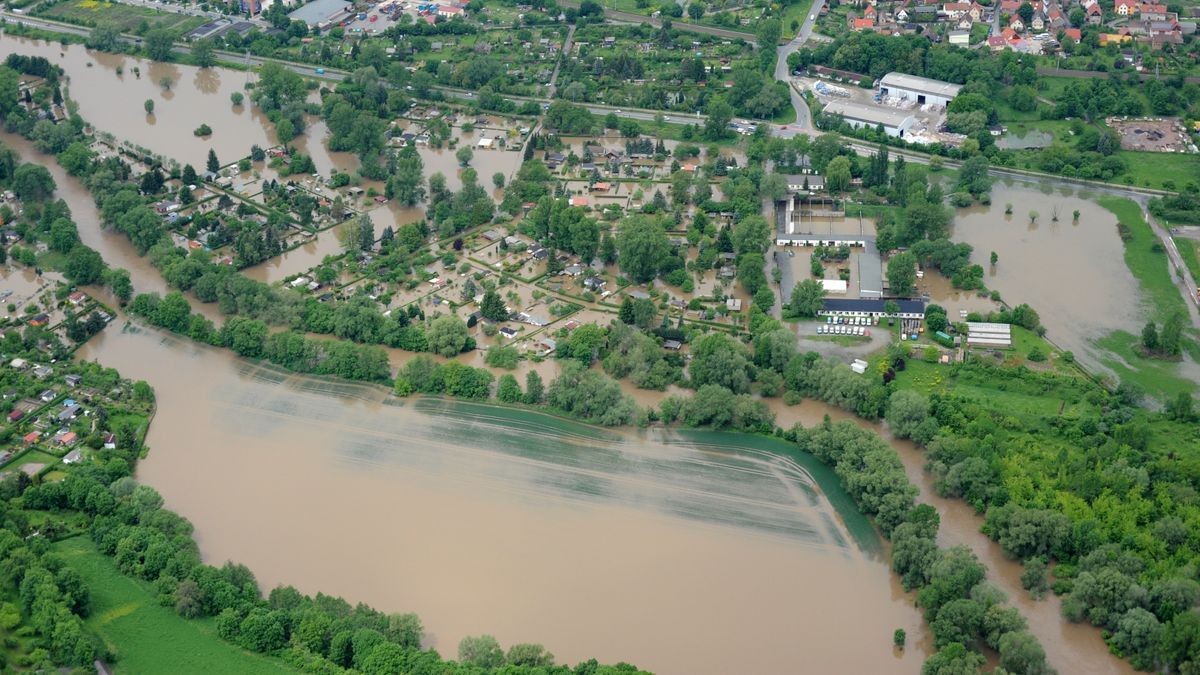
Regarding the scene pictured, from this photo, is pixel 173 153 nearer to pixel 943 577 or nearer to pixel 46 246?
pixel 46 246

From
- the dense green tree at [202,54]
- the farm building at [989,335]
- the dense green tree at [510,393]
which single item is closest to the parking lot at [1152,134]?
the farm building at [989,335]

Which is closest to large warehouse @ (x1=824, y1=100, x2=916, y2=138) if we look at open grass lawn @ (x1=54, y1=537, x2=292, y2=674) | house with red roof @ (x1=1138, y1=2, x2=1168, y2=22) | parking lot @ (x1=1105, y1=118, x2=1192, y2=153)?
parking lot @ (x1=1105, y1=118, x2=1192, y2=153)

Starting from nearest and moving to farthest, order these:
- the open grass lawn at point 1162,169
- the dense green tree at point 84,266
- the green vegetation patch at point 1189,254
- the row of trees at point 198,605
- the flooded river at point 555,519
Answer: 1. the row of trees at point 198,605
2. the flooded river at point 555,519
3. the green vegetation patch at point 1189,254
4. the dense green tree at point 84,266
5. the open grass lawn at point 1162,169

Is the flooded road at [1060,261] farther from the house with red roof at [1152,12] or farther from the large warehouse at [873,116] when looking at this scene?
the house with red roof at [1152,12]

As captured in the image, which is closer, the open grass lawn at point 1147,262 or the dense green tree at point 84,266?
the open grass lawn at point 1147,262

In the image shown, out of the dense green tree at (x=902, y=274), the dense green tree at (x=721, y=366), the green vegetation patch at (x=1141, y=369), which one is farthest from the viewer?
the dense green tree at (x=902, y=274)

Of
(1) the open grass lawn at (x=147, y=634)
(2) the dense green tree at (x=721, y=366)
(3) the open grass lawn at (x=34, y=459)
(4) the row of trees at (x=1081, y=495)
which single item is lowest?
(1) the open grass lawn at (x=147, y=634)

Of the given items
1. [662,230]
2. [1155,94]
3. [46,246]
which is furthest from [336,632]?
[1155,94]
